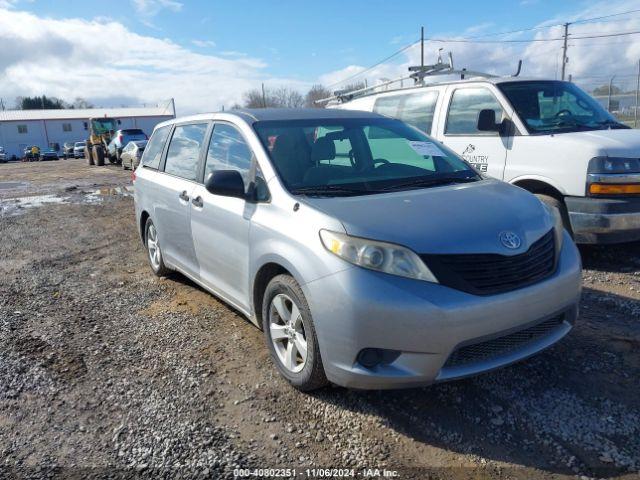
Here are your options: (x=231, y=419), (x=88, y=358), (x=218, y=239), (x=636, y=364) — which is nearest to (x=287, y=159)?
(x=218, y=239)

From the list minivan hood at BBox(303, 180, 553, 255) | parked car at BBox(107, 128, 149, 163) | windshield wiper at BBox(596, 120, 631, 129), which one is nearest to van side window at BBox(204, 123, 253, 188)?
minivan hood at BBox(303, 180, 553, 255)

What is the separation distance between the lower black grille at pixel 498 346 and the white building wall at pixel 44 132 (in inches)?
2400

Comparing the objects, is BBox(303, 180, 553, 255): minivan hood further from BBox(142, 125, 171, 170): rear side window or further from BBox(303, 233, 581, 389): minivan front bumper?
BBox(142, 125, 171, 170): rear side window

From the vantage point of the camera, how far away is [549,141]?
5.28m

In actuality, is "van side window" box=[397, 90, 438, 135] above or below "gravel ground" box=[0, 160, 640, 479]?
above

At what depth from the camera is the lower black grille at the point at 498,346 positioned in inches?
106

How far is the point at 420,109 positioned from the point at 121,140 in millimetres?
22760

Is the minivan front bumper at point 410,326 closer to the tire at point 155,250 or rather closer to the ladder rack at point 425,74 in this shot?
the tire at point 155,250

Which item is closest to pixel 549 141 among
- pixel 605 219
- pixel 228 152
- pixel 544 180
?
pixel 544 180

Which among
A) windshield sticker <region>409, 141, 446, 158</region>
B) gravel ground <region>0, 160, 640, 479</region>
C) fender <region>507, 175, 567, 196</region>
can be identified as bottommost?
gravel ground <region>0, 160, 640, 479</region>

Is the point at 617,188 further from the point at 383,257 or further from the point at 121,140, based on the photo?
the point at 121,140

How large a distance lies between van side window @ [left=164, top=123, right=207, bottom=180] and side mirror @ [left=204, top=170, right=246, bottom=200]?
101cm

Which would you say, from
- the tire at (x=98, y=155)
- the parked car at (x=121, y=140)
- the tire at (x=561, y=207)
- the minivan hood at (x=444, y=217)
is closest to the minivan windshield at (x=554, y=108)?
the tire at (x=561, y=207)

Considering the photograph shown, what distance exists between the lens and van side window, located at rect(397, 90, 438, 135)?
6.65 m
